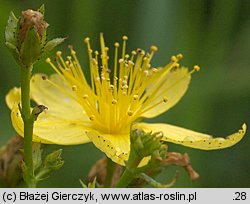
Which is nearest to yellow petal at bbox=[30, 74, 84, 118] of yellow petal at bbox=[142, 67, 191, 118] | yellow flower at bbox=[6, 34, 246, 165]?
yellow flower at bbox=[6, 34, 246, 165]

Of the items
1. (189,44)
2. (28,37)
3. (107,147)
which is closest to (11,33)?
(28,37)

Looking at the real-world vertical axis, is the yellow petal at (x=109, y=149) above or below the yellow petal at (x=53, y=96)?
below

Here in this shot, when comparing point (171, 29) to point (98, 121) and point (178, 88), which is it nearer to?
point (178, 88)

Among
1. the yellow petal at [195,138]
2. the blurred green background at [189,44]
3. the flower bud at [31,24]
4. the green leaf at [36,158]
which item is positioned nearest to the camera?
the flower bud at [31,24]

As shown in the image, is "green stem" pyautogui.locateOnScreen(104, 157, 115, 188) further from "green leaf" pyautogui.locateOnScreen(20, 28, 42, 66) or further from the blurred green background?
the blurred green background

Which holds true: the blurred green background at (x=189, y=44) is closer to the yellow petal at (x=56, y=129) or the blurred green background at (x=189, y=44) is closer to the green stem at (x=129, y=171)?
the yellow petal at (x=56, y=129)

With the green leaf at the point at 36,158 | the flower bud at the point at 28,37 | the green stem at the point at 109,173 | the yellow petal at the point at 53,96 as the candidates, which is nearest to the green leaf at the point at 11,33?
the flower bud at the point at 28,37
